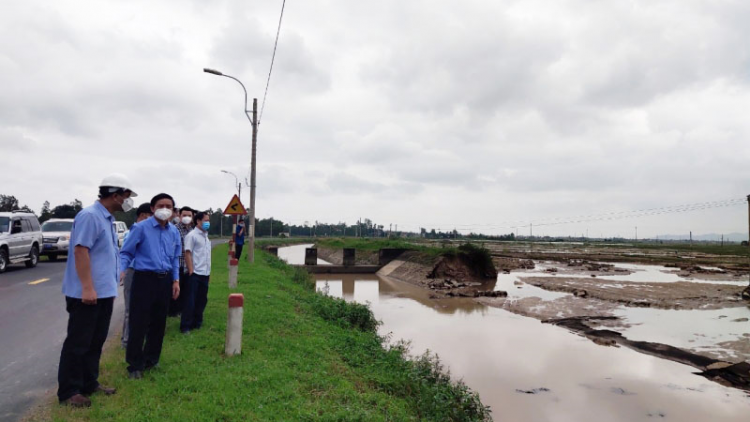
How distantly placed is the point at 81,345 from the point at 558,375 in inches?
363

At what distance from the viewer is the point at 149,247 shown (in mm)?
5133

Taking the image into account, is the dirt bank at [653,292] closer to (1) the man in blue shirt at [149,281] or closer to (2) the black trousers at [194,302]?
(2) the black trousers at [194,302]

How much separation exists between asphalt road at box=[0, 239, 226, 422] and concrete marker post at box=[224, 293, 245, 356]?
1.90 meters

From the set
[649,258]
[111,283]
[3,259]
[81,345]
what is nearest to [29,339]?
[81,345]

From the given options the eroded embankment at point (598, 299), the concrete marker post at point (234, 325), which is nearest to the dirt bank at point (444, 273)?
the eroded embankment at point (598, 299)

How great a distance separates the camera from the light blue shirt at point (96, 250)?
422 cm

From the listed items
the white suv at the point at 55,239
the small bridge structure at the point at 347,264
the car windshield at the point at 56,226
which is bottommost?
the small bridge structure at the point at 347,264

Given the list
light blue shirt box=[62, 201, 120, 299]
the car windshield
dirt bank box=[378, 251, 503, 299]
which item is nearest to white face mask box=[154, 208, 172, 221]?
light blue shirt box=[62, 201, 120, 299]

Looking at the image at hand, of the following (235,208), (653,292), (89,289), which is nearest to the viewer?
(89,289)

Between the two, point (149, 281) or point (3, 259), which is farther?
point (3, 259)

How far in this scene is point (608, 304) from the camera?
20.2m

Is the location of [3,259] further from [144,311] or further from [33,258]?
[144,311]

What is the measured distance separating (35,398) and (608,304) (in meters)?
20.5

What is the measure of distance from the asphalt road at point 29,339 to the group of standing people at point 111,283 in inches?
26.0
